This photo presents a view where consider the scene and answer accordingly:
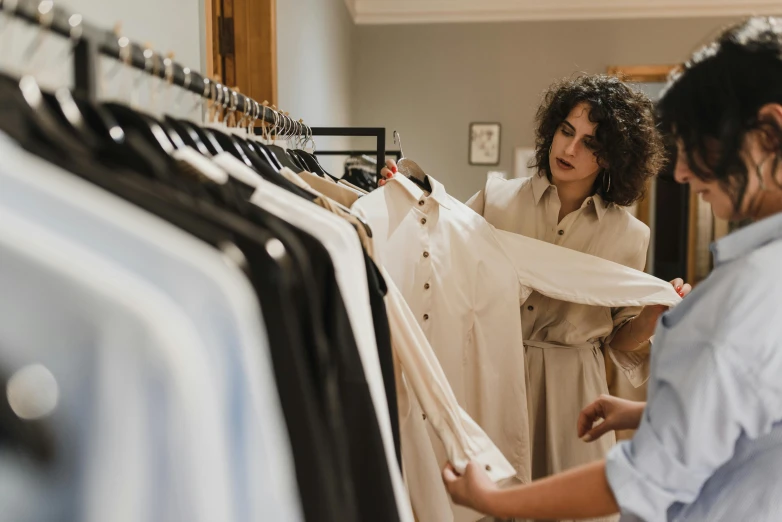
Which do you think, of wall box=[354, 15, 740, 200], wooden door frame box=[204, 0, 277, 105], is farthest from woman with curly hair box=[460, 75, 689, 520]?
wall box=[354, 15, 740, 200]

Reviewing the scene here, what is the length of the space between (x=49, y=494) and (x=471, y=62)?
11.9 ft

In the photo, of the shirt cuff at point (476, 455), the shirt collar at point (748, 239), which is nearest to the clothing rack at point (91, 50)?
the shirt cuff at point (476, 455)

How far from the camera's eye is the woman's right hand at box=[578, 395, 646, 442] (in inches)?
34.3

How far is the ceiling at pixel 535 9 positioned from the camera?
3.44m

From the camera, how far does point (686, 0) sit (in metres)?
3.43

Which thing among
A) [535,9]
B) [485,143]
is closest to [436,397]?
[485,143]

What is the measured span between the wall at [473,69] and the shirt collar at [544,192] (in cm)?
229

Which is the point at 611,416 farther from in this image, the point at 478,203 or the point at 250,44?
the point at 250,44

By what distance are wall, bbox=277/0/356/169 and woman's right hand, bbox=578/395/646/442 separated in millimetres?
1277

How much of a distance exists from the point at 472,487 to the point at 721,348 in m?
0.32

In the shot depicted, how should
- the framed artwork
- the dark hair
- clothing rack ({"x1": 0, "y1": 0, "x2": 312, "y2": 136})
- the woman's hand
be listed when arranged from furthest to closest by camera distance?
the framed artwork → the woman's hand → the dark hair → clothing rack ({"x1": 0, "y1": 0, "x2": 312, "y2": 136})

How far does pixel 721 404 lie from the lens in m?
0.55

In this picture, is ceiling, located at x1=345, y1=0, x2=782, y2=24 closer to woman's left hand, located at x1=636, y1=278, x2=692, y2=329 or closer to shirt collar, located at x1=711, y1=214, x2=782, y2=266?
woman's left hand, located at x1=636, y1=278, x2=692, y2=329

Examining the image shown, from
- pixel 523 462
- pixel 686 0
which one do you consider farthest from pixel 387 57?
pixel 523 462
